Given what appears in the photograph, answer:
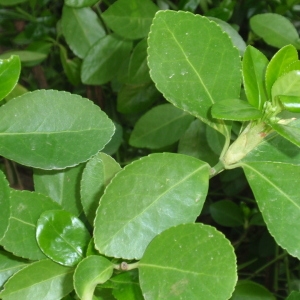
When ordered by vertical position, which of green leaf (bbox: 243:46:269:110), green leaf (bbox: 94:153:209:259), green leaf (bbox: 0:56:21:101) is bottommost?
green leaf (bbox: 94:153:209:259)

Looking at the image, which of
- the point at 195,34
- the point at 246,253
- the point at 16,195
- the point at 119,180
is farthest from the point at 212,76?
the point at 246,253

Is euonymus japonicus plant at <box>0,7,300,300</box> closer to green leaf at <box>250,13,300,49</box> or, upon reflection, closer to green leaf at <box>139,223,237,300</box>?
green leaf at <box>139,223,237,300</box>

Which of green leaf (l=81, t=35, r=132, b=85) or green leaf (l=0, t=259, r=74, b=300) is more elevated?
green leaf (l=0, t=259, r=74, b=300)

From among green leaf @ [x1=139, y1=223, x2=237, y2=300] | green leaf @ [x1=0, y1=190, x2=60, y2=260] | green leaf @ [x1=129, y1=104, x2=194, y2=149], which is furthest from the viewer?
green leaf @ [x1=129, y1=104, x2=194, y2=149]

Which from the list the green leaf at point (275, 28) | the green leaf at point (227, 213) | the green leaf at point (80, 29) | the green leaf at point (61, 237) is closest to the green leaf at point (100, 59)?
the green leaf at point (80, 29)

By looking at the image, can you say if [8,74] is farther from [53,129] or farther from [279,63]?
[279,63]

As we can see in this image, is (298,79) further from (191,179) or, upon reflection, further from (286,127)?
(191,179)

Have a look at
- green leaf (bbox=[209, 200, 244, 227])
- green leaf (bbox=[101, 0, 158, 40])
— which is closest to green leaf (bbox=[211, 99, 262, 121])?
green leaf (bbox=[101, 0, 158, 40])
